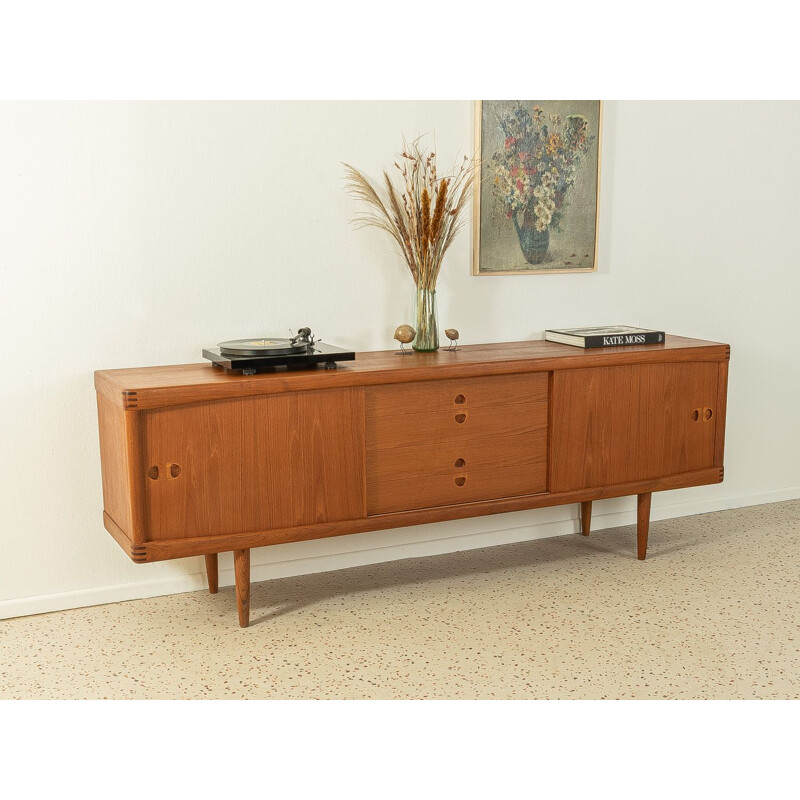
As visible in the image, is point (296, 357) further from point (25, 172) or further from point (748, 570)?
point (748, 570)

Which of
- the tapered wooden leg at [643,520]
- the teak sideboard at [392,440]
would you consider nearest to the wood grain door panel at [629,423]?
the teak sideboard at [392,440]

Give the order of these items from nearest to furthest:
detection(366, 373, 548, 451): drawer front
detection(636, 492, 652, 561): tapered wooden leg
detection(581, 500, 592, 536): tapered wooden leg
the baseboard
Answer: detection(366, 373, 548, 451): drawer front, the baseboard, detection(636, 492, 652, 561): tapered wooden leg, detection(581, 500, 592, 536): tapered wooden leg

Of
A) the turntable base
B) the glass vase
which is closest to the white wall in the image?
the glass vase

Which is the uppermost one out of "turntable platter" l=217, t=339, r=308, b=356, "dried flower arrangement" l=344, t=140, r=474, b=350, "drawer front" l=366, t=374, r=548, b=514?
"dried flower arrangement" l=344, t=140, r=474, b=350

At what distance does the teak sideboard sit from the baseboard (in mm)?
191

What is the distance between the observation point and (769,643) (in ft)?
9.07

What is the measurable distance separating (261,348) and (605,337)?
125cm

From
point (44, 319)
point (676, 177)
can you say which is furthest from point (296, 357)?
point (676, 177)

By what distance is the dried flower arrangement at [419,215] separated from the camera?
3.21m

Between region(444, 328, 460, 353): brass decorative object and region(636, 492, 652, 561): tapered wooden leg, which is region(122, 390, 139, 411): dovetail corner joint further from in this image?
region(636, 492, 652, 561): tapered wooden leg

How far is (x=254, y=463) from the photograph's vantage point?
274cm

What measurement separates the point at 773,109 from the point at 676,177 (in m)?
0.54

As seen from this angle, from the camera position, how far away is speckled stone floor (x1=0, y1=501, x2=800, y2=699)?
2.52m

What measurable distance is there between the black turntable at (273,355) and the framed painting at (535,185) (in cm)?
80
